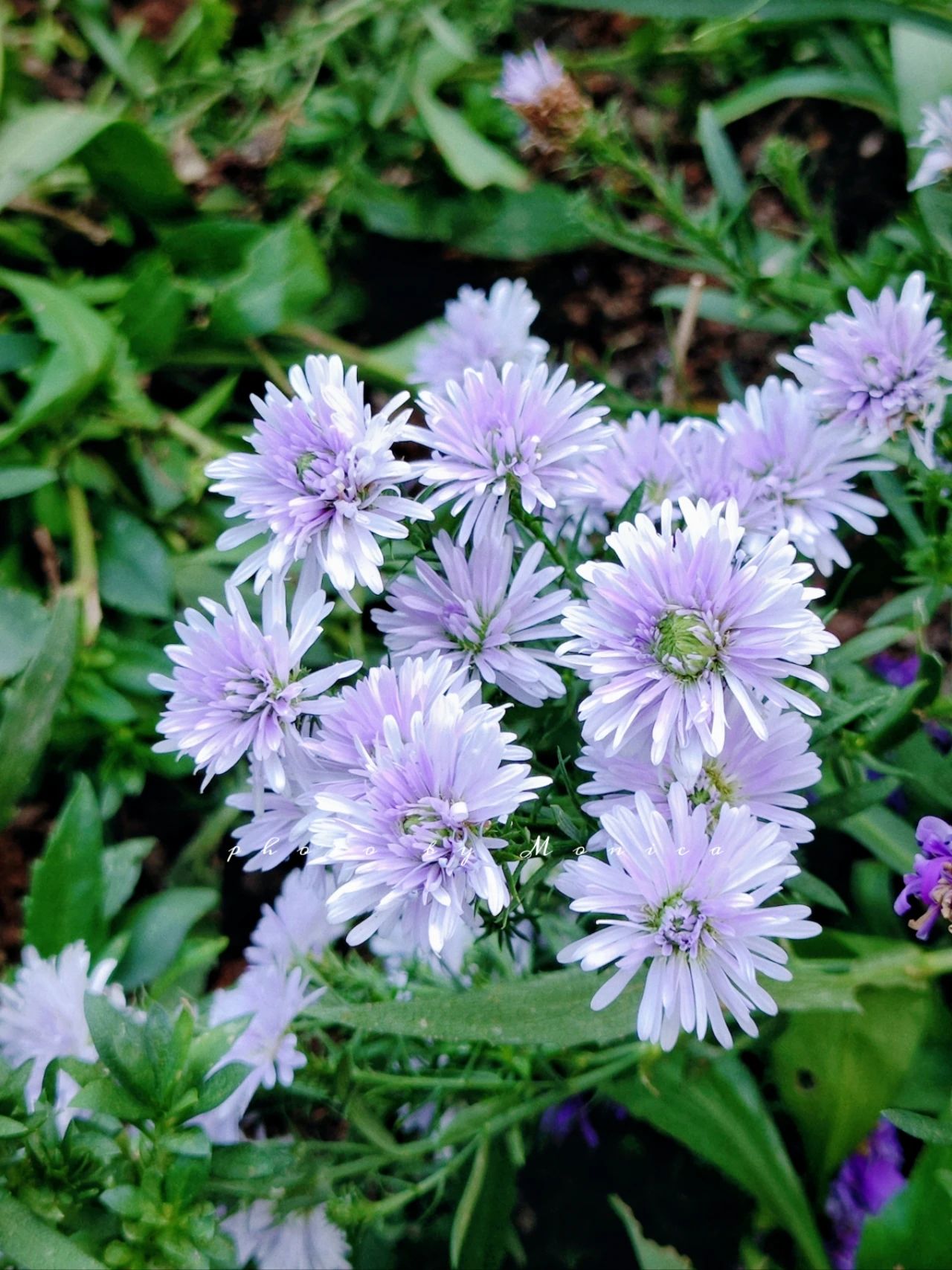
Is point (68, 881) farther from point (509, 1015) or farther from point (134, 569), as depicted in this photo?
point (509, 1015)

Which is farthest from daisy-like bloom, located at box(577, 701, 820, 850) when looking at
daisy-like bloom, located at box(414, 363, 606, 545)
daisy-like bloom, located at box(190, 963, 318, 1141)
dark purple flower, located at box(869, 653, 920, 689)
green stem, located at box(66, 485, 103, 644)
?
green stem, located at box(66, 485, 103, 644)

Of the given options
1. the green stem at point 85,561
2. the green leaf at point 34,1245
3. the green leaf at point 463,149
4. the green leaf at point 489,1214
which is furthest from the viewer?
the green leaf at point 463,149

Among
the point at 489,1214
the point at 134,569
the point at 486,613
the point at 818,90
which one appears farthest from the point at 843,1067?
the point at 818,90

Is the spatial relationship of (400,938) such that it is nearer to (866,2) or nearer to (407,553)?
(407,553)

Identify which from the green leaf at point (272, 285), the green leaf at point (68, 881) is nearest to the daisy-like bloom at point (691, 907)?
the green leaf at point (68, 881)

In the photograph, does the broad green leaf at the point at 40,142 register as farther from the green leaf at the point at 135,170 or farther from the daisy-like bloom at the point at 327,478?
the daisy-like bloom at the point at 327,478

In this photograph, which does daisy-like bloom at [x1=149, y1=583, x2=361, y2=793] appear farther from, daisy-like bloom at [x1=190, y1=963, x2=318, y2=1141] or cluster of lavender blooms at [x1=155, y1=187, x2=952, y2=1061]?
daisy-like bloom at [x1=190, y1=963, x2=318, y2=1141]
